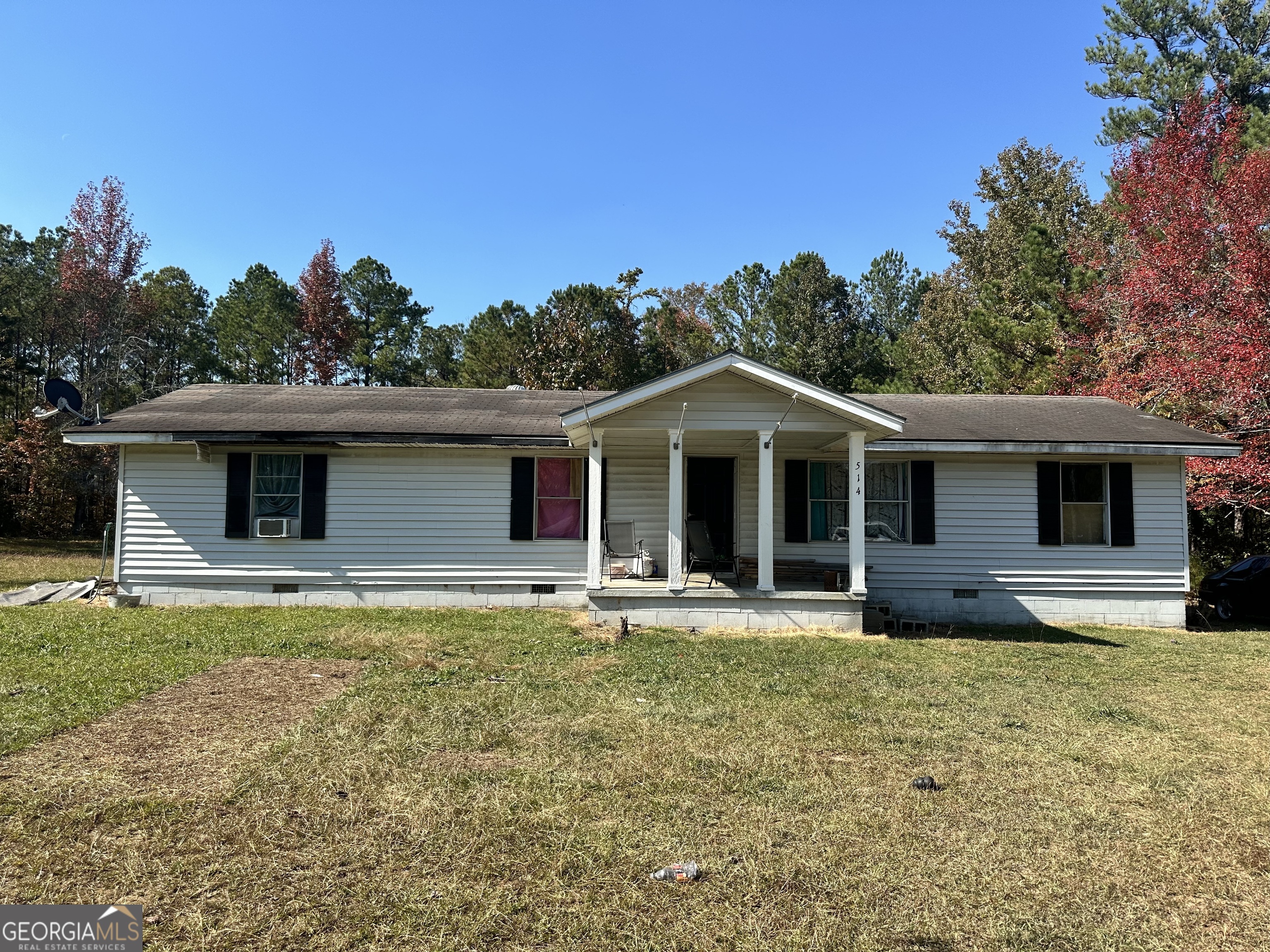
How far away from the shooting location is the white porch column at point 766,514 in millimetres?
9719

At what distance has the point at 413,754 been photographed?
4.66 metres

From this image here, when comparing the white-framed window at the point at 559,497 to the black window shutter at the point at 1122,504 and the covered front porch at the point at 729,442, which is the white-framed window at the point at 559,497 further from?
the black window shutter at the point at 1122,504

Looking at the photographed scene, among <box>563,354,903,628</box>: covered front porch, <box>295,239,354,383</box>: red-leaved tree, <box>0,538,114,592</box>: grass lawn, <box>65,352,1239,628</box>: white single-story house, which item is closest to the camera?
<box>563,354,903,628</box>: covered front porch

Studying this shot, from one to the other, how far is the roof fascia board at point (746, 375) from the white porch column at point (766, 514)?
75 cm

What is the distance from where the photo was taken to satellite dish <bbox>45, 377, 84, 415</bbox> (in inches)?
442

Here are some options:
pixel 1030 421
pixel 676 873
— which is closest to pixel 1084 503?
pixel 1030 421

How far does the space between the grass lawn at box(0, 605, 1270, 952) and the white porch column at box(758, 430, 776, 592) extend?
2672 mm

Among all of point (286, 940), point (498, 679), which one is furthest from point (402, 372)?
point (286, 940)

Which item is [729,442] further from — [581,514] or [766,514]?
[581,514]

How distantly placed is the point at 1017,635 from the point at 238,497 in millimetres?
11505

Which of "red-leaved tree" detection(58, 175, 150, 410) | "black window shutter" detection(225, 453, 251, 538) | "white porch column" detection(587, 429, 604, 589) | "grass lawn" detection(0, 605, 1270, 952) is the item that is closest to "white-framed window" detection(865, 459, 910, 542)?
"white porch column" detection(587, 429, 604, 589)

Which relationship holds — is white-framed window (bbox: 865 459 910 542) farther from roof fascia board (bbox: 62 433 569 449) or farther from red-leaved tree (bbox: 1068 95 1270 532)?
red-leaved tree (bbox: 1068 95 1270 532)

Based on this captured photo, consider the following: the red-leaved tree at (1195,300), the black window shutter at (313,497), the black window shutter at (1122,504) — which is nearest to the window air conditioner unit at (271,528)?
the black window shutter at (313,497)

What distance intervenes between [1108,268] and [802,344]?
12127mm
